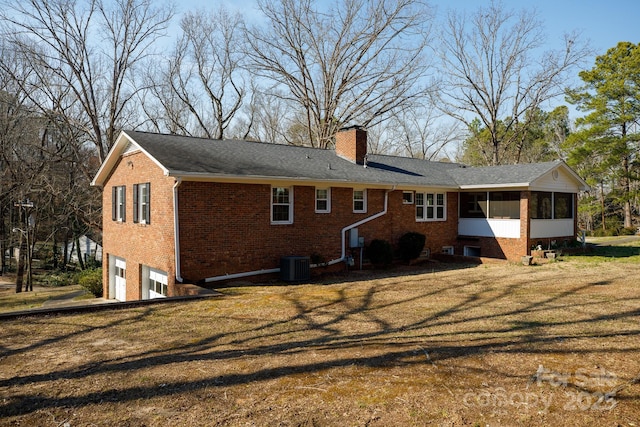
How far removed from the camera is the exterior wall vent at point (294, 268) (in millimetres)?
13430

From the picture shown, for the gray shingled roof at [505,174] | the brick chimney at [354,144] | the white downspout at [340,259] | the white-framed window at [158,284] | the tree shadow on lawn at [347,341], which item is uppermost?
the brick chimney at [354,144]

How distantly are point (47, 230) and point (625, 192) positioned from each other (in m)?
43.6

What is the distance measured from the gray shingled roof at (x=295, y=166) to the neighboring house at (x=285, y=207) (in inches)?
2.7

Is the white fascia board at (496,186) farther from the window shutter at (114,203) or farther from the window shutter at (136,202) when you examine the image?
the window shutter at (114,203)

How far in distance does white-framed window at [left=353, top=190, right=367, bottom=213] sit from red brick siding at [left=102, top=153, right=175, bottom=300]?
22.0ft

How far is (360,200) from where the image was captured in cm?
1634

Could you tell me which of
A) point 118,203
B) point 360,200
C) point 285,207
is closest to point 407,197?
point 360,200

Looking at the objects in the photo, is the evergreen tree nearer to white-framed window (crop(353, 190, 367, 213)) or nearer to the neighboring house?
the neighboring house

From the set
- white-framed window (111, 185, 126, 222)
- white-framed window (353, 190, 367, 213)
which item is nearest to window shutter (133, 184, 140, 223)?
white-framed window (111, 185, 126, 222)

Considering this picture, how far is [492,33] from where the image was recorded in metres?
33.1

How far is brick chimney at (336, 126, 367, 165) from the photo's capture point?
18.2 meters

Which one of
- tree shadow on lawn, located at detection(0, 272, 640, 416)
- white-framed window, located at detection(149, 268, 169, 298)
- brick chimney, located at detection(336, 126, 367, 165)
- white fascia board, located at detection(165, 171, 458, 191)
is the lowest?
white-framed window, located at detection(149, 268, 169, 298)

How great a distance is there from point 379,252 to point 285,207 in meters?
4.18

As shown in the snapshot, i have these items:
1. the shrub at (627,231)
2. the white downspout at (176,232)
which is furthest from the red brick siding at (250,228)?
the shrub at (627,231)
